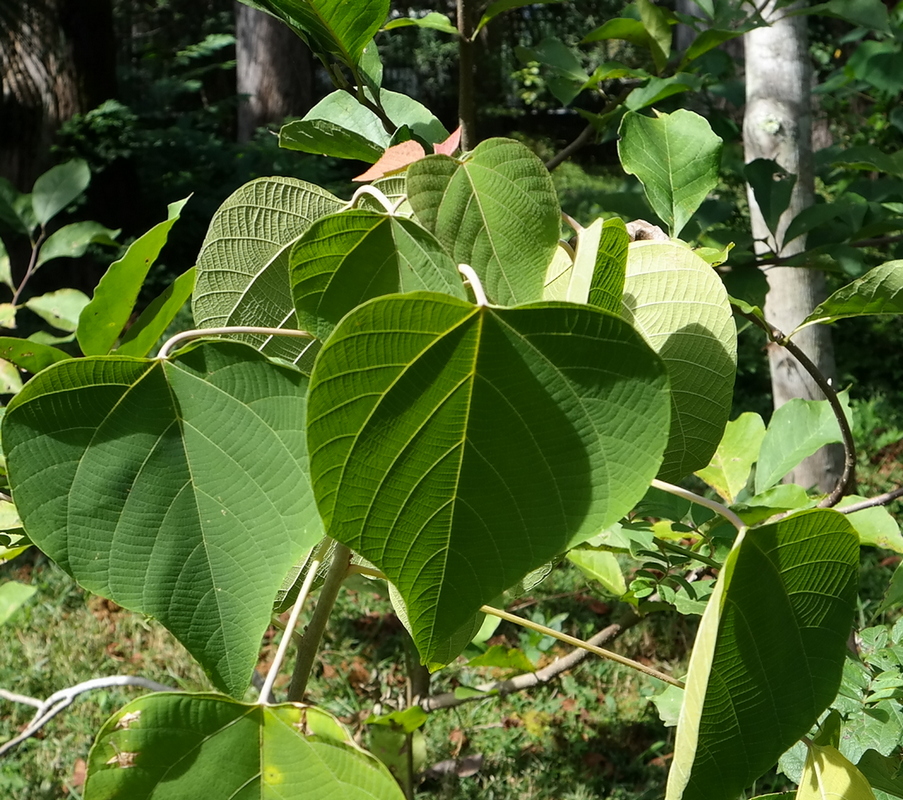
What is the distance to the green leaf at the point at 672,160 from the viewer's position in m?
0.76

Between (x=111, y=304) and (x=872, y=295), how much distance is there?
0.62m

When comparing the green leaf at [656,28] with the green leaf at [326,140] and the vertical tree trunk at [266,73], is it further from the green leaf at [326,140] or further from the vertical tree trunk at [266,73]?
the vertical tree trunk at [266,73]

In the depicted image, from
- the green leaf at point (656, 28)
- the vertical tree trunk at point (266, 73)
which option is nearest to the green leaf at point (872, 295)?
the green leaf at point (656, 28)

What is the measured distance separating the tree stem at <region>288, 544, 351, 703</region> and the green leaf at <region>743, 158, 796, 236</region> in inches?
35.9

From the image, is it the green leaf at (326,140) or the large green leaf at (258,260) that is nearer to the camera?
the large green leaf at (258,260)

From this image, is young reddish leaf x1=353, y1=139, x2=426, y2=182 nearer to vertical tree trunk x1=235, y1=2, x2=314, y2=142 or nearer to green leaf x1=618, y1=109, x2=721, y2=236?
green leaf x1=618, y1=109, x2=721, y2=236

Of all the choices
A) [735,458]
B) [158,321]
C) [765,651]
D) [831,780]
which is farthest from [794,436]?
[158,321]

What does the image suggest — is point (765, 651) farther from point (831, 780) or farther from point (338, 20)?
point (338, 20)

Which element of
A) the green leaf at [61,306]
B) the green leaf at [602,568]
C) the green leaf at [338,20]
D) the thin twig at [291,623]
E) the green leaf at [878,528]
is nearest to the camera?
the thin twig at [291,623]

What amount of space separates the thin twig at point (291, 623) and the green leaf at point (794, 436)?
1.99 feet

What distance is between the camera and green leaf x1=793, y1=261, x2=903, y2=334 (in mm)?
665

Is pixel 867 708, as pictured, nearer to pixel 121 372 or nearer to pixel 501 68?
pixel 121 372

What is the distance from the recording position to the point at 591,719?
2148mm

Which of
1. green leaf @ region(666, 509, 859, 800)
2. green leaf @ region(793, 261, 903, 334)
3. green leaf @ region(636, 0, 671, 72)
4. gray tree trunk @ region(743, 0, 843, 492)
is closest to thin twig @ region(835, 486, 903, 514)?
green leaf @ region(793, 261, 903, 334)
